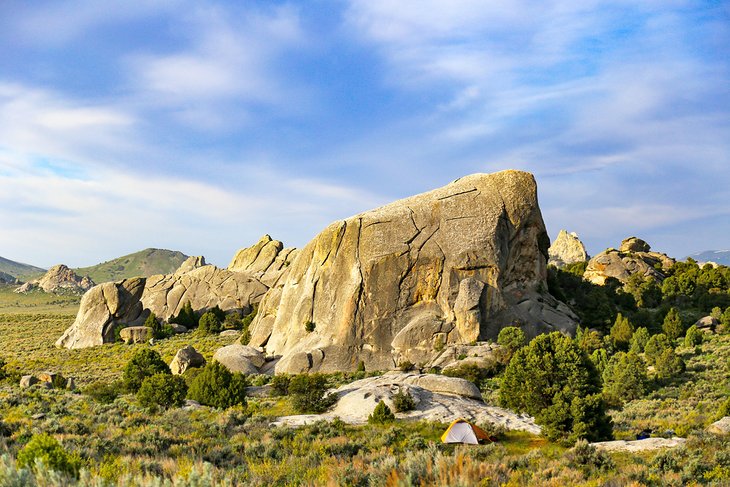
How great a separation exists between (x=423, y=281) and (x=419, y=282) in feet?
1.41

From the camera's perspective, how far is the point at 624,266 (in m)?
85.1

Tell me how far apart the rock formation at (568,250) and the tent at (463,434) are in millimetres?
143503

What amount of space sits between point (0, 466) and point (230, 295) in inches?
3281

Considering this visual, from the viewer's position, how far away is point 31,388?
119 feet

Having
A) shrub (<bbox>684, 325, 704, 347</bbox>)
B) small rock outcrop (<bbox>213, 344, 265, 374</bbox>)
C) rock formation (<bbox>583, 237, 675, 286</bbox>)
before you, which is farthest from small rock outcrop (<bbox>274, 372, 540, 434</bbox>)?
rock formation (<bbox>583, 237, 675, 286</bbox>)

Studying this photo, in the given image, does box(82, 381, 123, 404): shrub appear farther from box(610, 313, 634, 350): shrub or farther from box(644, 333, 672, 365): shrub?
box(610, 313, 634, 350): shrub

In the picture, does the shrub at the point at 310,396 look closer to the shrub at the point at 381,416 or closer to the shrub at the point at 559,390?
the shrub at the point at 381,416

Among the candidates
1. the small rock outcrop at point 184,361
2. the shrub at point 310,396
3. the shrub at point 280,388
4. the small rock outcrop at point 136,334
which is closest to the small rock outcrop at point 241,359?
the small rock outcrop at point 184,361

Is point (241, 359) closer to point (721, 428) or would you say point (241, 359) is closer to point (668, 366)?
point (668, 366)

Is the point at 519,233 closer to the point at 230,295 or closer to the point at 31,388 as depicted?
the point at 31,388

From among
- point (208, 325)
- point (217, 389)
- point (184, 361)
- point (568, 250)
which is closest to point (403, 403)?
point (217, 389)

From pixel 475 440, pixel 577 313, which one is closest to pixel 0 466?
pixel 475 440

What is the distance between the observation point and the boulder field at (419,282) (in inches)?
1954

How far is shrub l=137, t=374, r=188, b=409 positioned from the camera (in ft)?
102
